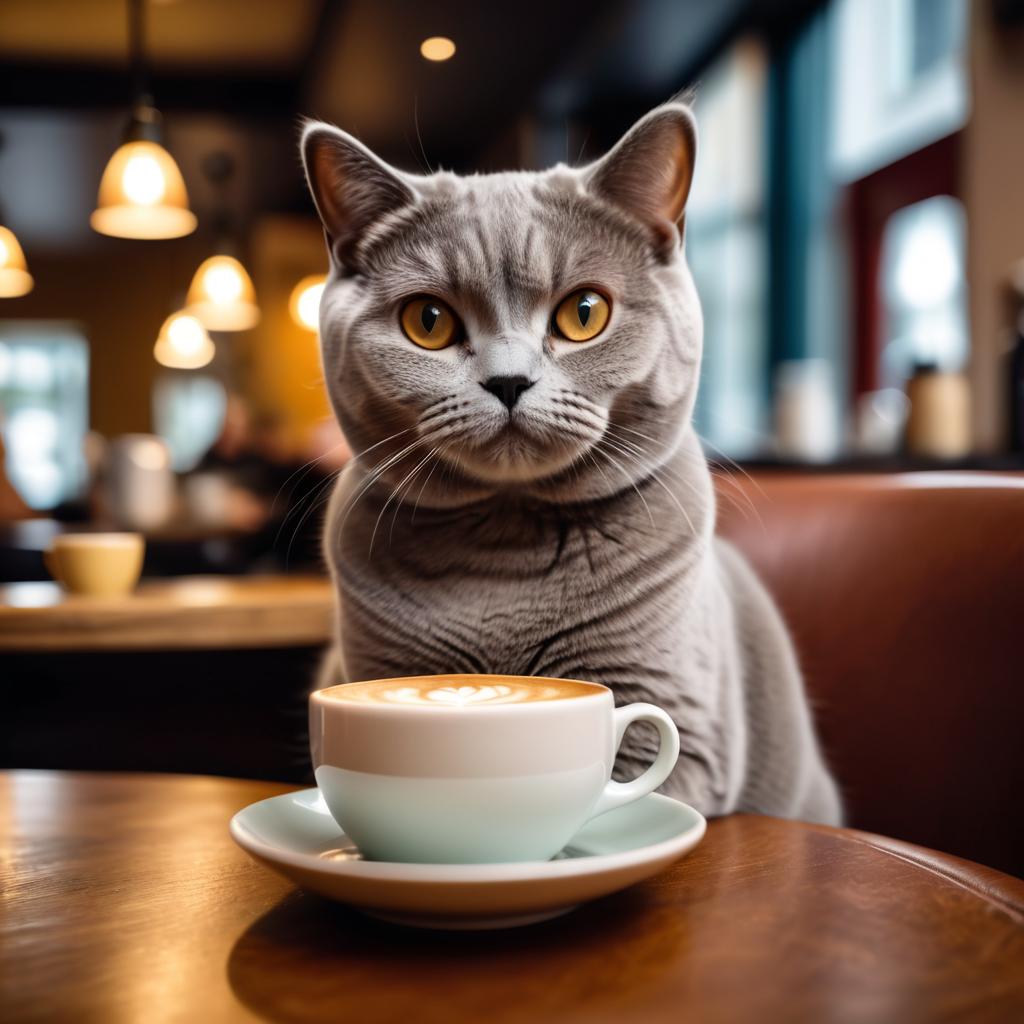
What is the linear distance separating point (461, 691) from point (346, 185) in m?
0.43

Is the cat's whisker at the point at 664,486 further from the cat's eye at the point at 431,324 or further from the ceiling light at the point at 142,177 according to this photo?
the ceiling light at the point at 142,177

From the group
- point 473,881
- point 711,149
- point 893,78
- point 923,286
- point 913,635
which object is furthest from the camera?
point 711,149

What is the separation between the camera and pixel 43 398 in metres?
9.19

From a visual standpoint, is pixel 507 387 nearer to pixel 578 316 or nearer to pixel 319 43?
pixel 578 316

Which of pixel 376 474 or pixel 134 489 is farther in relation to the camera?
pixel 134 489

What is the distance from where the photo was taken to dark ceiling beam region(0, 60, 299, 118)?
5.38 metres

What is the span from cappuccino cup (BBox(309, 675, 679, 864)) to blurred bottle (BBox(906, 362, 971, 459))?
2402mm

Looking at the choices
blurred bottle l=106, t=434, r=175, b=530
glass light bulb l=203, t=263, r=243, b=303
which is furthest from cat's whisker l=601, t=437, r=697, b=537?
glass light bulb l=203, t=263, r=243, b=303

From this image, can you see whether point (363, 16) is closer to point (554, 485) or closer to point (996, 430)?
point (996, 430)

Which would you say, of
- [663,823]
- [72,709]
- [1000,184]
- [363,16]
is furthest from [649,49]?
[663,823]

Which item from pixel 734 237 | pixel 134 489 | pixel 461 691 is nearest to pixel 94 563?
pixel 461 691

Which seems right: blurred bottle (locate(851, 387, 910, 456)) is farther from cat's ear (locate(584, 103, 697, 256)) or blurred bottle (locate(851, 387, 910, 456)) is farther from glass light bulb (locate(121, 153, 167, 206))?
cat's ear (locate(584, 103, 697, 256))

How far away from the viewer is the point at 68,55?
5.20m

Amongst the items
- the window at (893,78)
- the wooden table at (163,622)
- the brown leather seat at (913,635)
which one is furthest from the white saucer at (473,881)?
the window at (893,78)
